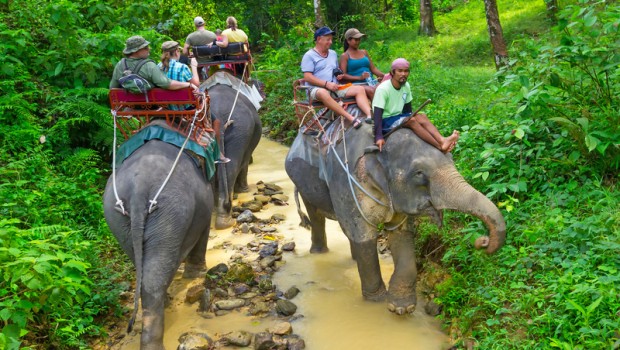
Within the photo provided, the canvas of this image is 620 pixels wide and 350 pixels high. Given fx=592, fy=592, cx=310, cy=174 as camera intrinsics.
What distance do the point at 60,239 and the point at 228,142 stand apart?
283 cm

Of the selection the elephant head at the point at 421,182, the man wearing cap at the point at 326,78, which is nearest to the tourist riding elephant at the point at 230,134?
the man wearing cap at the point at 326,78

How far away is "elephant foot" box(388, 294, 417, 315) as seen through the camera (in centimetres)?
483

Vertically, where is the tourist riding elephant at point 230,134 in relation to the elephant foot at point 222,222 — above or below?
above

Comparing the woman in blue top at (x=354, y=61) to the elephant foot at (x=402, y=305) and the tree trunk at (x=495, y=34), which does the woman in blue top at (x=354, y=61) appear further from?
the tree trunk at (x=495, y=34)

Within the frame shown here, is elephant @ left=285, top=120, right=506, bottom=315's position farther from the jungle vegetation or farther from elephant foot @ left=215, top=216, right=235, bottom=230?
elephant foot @ left=215, top=216, right=235, bottom=230

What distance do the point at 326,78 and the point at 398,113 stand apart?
4.88ft

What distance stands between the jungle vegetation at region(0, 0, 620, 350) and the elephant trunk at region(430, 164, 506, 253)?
0.45 meters

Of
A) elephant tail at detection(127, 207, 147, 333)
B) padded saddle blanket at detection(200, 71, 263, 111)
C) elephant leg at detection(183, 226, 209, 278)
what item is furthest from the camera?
padded saddle blanket at detection(200, 71, 263, 111)

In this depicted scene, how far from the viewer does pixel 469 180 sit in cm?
579

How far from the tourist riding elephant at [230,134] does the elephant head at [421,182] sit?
2.97 m

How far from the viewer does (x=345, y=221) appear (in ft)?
16.7

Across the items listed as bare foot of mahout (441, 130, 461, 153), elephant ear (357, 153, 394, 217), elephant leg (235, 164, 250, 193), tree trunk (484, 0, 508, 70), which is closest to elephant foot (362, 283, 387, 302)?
elephant ear (357, 153, 394, 217)

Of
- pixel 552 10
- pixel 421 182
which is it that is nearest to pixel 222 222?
pixel 421 182

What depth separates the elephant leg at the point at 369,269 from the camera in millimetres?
5004
